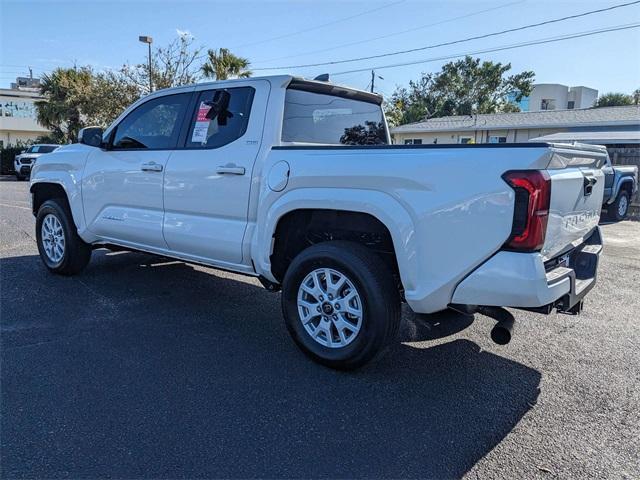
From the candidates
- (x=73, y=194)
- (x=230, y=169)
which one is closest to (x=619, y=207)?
(x=230, y=169)

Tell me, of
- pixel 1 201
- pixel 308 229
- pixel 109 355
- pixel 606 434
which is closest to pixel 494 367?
pixel 606 434

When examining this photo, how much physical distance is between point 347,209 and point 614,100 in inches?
2223

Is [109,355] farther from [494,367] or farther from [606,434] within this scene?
[606,434]

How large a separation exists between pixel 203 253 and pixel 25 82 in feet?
221

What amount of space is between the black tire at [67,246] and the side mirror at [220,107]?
2463mm

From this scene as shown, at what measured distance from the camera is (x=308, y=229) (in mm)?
3939

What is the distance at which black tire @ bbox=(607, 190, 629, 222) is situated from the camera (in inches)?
520

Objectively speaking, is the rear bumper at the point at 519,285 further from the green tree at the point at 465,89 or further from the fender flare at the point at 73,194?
the green tree at the point at 465,89

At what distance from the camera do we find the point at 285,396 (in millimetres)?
3207

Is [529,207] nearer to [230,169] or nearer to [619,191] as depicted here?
[230,169]

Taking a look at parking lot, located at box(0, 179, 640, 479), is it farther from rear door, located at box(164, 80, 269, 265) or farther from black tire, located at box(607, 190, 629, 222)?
black tire, located at box(607, 190, 629, 222)

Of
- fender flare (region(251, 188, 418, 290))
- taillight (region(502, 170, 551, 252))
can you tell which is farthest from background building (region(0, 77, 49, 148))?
taillight (region(502, 170, 551, 252))

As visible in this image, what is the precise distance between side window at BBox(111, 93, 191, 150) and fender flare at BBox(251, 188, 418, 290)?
1.46 m

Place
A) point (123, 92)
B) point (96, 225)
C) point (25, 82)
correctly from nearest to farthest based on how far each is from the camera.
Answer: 1. point (96, 225)
2. point (123, 92)
3. point (25, 82)
